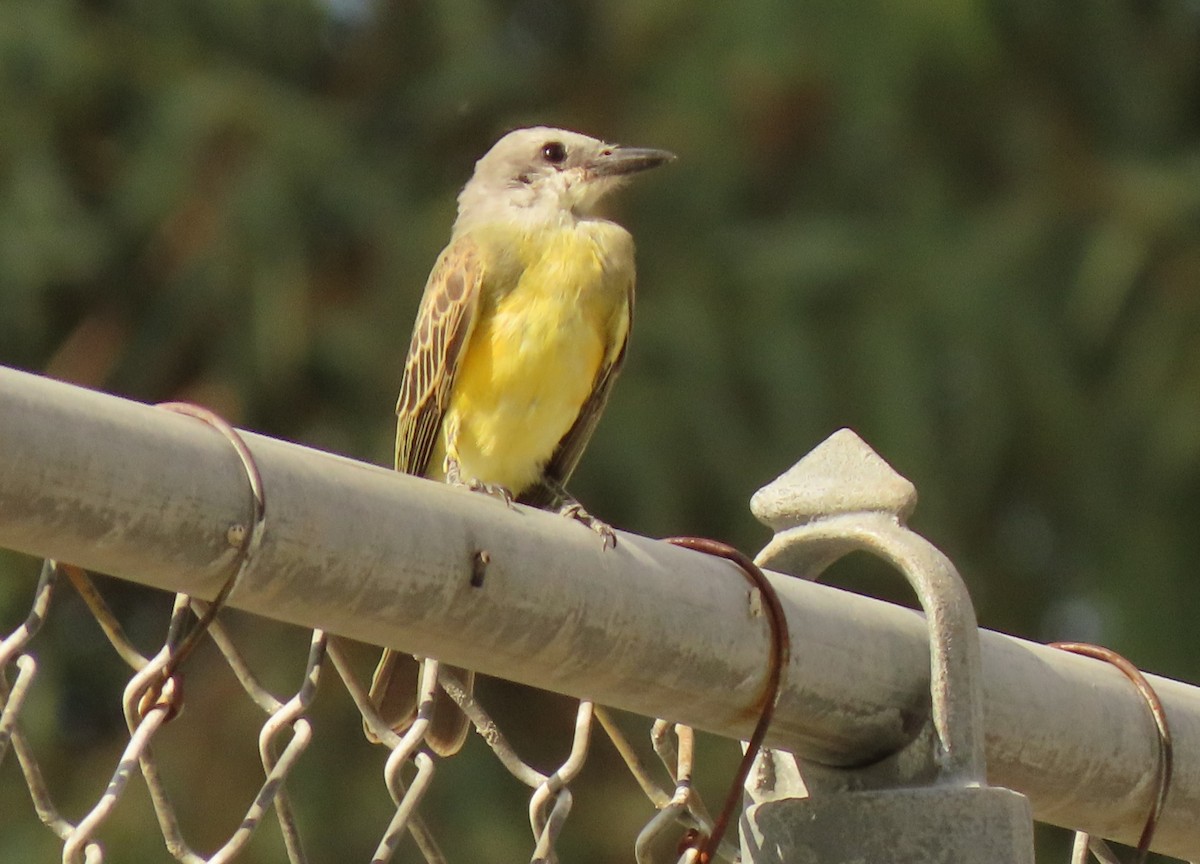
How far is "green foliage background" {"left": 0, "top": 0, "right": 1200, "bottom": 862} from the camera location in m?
7.00

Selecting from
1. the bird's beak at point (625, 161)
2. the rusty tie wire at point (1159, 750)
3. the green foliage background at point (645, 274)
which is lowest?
the green foliage background at point (645, 274)

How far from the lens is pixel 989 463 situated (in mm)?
7816

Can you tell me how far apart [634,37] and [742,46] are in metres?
0.63

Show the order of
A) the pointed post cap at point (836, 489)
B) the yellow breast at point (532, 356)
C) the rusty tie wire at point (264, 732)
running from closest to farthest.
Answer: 1. the rusty tie wire at point (264, 732)
2. the pointed post cap at point (836, 489)
3. the yellow breast at point (532, 356)

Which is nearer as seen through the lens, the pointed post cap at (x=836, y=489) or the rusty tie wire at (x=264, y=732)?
the rusty tie wire at (x=264, y=732)

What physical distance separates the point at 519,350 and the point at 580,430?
0.90 feet

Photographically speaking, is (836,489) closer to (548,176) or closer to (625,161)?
(625,161)

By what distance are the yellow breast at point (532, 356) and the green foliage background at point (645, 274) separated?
252 cm

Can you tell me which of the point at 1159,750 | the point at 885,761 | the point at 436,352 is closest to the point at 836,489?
the point at 885,761

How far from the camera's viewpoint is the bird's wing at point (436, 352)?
404cm

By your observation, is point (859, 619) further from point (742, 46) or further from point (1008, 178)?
point (1008, 178)

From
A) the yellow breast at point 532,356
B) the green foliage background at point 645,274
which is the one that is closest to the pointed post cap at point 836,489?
→ the yellow breast at point 532,356

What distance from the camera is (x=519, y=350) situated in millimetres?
3994

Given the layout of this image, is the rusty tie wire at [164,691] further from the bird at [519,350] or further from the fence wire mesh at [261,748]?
the bird at [519,350]
